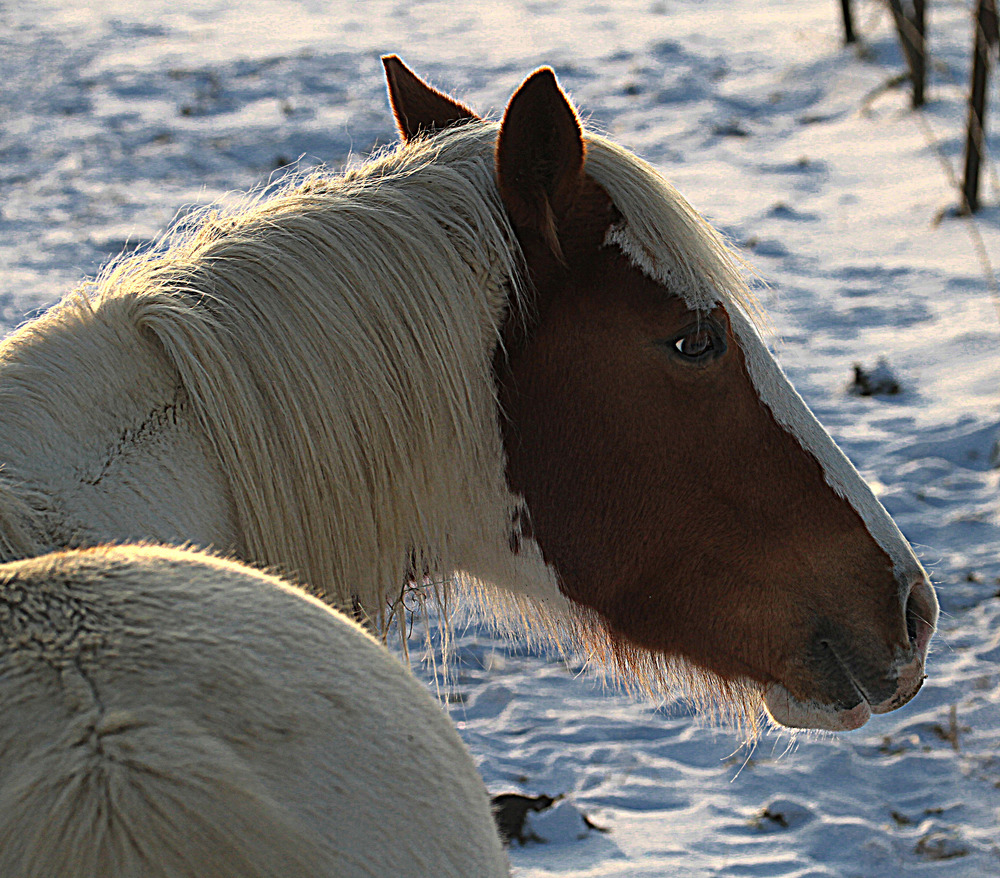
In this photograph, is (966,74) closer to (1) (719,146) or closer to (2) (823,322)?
(1) (719,146)

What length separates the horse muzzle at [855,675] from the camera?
154 cm

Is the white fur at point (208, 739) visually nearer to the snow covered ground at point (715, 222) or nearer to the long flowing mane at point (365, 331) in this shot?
the long flowing mane at point (365, 331)

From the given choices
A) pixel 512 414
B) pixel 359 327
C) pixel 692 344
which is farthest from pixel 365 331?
pixel 692 344

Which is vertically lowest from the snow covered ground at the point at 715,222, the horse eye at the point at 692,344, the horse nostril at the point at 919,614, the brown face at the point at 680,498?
the snow covered ground at the point at 715,222

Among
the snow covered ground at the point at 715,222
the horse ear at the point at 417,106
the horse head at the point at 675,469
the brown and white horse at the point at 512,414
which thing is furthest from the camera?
the snow covered ground at the point at 715,222

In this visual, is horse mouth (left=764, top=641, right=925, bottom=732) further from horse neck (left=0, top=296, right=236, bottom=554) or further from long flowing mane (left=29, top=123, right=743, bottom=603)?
horse neck (left=0, top=296, right=236, bottom=554)

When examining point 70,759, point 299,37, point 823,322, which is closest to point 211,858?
point 70,759

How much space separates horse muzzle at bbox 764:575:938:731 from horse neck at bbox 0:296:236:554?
0.91 metres

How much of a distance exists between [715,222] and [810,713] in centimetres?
460

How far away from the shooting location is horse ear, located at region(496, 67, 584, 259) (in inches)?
52.8

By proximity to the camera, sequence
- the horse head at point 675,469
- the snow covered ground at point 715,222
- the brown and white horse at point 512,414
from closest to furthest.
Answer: the brown and white horse at point 512,414, the horse head at point 675,469, the snow covered ground at point 715,222

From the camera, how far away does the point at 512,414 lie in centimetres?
147

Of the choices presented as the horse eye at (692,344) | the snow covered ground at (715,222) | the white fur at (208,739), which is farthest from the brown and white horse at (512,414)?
the snow covered ground at (715,222)

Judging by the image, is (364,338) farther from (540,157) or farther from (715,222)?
(715,222)
